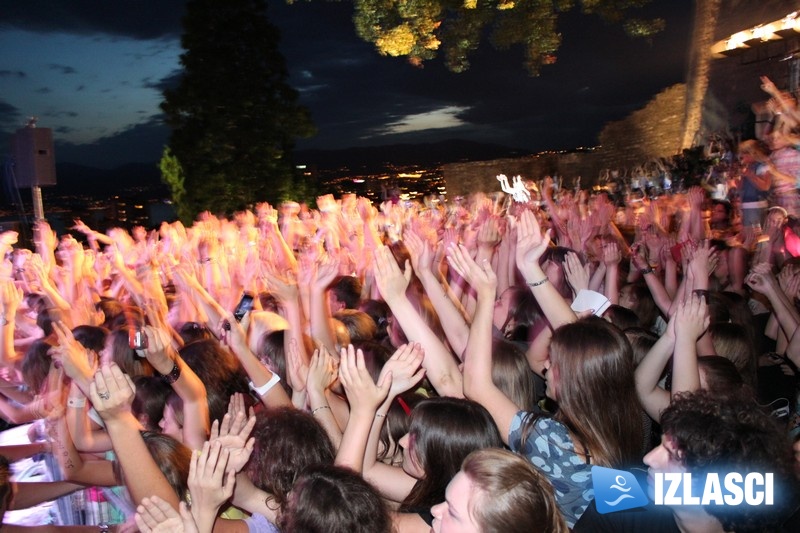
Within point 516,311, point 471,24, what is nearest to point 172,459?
point 516,311

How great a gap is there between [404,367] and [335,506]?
2.36ft

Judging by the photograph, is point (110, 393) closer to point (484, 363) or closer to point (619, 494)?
point (484, 363)

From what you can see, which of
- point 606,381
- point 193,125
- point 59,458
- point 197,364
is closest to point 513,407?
point 606,381

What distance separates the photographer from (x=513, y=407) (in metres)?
2.40

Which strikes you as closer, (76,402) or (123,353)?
(76,402)

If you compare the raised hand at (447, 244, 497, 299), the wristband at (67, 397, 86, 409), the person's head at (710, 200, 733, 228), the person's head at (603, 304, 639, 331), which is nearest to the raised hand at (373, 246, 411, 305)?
the raised hand at (447, 244, 497, 299)

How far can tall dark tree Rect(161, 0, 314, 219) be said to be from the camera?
52.7 feet

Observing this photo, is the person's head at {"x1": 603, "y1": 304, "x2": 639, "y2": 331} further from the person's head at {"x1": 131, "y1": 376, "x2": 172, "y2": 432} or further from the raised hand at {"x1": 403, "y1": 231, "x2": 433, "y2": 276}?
the person's head at {"x1": 131, "y1": 376, "x2": 172, "y2": 432}

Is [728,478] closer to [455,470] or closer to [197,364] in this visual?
[455,470]

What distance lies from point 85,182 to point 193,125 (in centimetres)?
6875

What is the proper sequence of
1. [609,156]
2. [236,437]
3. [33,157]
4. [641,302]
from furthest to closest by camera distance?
1. [609,156]
2. [33,157]
3. [641,302]
4. [236,437]

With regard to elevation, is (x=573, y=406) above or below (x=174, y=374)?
below

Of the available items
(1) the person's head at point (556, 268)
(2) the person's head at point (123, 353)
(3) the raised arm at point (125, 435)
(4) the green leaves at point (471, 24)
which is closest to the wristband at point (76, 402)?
(2) the person's head at point (123, 353)

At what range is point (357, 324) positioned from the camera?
4.04 meters
